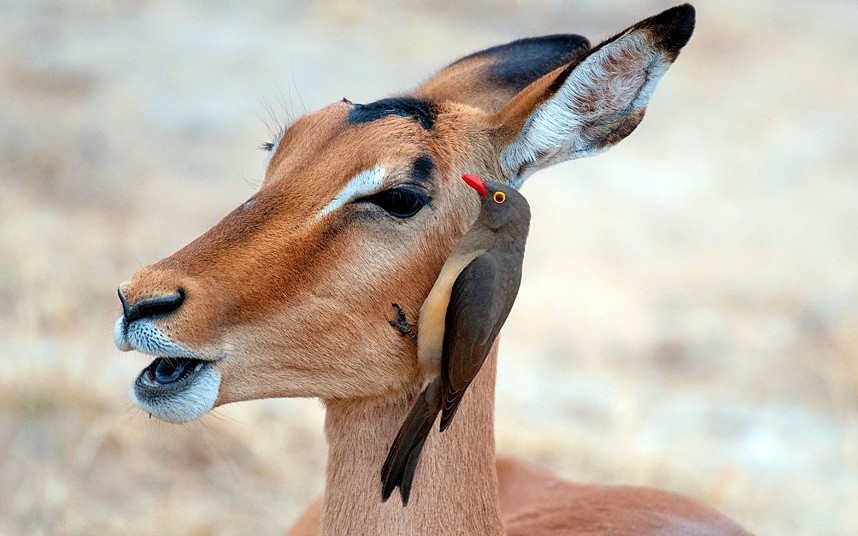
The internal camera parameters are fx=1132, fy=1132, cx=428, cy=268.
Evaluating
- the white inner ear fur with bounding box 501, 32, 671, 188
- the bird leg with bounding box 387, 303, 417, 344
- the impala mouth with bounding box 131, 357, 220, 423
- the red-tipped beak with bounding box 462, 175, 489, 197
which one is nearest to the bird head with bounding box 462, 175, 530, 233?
the red-tipped beak with bounding box 462, 175, 489, 197

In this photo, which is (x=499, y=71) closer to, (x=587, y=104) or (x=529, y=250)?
(x=587, y=104)

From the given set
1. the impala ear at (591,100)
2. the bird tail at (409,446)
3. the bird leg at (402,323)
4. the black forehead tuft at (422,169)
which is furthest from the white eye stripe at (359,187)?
the bird tail at (409,446)

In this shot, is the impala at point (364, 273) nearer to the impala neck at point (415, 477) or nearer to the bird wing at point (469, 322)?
the impala neck at point (415, 477)

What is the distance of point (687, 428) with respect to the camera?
889cm

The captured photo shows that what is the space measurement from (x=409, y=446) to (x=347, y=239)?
2.02 feet

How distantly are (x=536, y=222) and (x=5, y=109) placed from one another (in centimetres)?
603

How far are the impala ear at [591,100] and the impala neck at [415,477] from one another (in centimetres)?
67

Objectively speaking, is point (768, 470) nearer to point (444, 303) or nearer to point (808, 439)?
point (808, 439)

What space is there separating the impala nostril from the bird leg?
63 cm

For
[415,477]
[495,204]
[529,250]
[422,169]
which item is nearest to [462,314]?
[495,204]

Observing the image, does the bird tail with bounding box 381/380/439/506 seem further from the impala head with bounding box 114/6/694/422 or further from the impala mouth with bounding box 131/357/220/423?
the impala mouth with bounding box 131/357/220/423

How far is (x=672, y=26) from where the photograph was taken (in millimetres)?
3061

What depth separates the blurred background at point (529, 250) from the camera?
6.52 meters

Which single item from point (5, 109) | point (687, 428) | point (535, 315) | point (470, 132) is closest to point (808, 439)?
point (687, 428)
